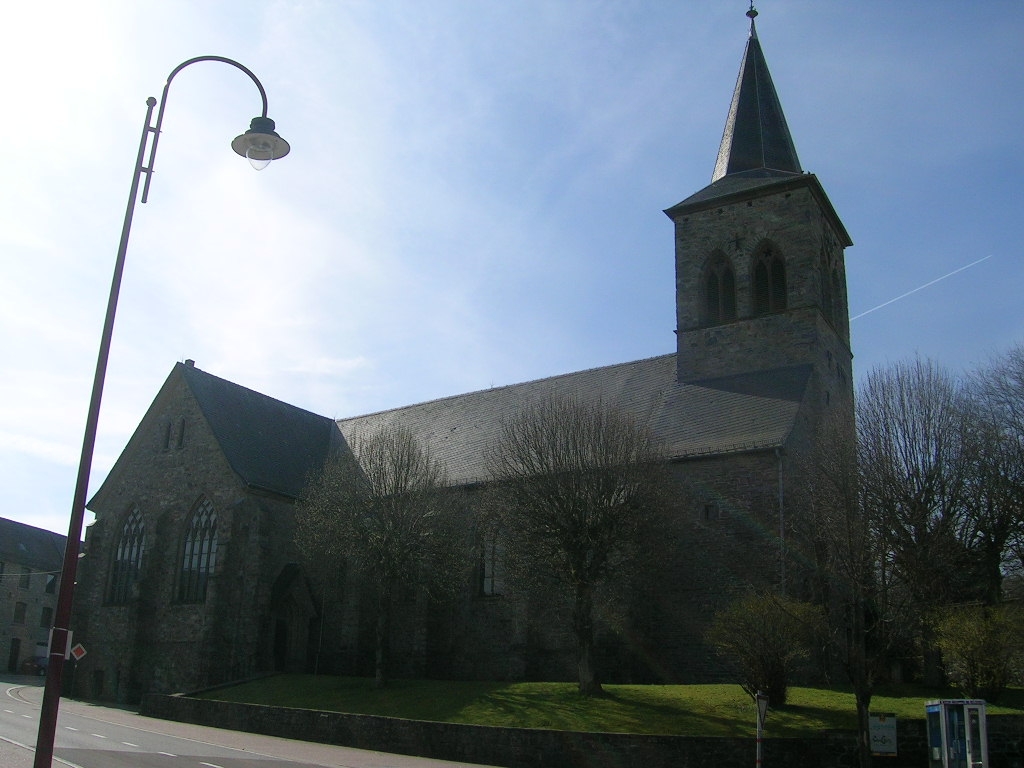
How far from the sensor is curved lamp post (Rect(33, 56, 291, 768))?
10117 mm

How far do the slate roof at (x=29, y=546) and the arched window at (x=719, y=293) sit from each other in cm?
5132

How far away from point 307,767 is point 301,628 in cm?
1891

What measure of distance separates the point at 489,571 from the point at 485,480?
345 cm

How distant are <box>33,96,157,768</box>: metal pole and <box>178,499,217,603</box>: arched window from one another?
2688 centimetres

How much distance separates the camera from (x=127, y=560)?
40.3 meters

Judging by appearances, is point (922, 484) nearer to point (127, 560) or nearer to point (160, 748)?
point (160, 748)

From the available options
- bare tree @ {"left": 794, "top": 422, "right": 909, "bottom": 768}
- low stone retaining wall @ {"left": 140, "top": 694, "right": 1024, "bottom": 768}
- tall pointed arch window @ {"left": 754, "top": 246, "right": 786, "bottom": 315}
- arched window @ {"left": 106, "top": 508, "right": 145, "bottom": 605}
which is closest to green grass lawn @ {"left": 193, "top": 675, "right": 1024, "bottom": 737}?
low stone retaining wall @ {"left": 140, "top": 694, "right": 1024, "bottom": 768}

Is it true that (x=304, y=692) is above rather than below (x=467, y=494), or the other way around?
below

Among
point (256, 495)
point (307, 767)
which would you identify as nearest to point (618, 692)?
point (307, 767)

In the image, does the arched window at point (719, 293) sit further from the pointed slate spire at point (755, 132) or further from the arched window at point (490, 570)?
the arched window at point (490, 570)

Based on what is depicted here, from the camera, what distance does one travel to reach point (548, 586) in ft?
87.5

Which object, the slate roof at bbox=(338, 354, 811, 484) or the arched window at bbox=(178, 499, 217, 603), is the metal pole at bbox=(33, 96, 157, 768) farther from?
the arched window at bbox=(178, 499, 217, 603)

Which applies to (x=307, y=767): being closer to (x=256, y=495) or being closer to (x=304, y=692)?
(x=304, y=692)

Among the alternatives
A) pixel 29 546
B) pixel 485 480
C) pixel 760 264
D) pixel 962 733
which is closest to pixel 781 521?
pixel 485 480
